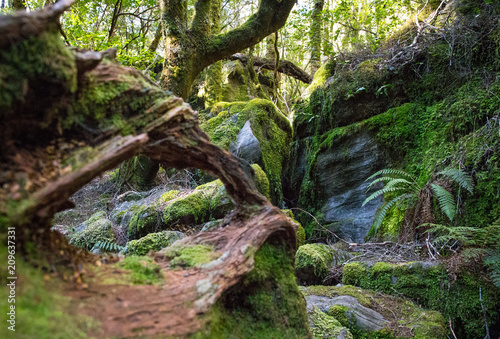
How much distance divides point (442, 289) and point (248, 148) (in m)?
4.53

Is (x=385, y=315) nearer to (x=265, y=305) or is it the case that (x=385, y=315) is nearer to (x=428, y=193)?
(x=265, y=305)

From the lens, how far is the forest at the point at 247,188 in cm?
118

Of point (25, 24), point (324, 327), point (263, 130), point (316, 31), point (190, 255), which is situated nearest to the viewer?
point (25, 24)

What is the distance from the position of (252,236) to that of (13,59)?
56.1 inches

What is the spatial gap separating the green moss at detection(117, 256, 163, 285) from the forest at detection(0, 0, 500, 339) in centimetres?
1

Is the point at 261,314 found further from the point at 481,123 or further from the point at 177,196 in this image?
the point at 481,123

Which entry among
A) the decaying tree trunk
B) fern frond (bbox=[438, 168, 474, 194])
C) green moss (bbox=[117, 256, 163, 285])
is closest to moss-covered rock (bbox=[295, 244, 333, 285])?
fern frond (bbox=[438, 168, 474, 194])

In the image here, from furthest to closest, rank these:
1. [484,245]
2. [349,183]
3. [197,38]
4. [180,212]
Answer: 1. [197,38]
2. [349,183]
3. [180,212]
4. [484,245]

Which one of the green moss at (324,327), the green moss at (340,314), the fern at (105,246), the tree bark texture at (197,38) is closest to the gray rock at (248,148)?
the tree bark texture at (197,38)

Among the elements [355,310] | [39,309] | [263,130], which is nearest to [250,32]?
[263,130]

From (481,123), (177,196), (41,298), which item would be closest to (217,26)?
(177,196)

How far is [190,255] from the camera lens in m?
1.83

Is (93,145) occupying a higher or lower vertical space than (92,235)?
higher

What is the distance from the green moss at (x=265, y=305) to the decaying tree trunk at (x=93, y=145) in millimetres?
51
